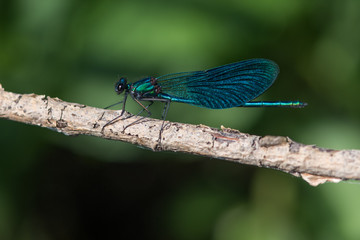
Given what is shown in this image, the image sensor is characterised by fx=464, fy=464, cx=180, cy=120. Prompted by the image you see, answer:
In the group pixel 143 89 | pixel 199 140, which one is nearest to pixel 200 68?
pixel 143 89

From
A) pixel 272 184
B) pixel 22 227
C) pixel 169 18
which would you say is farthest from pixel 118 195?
pixel 169 18

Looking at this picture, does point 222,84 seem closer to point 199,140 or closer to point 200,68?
point 200,68

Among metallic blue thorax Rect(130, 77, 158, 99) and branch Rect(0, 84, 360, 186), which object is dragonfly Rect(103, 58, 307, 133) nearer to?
metallic blue thorax Rect(130, 77, 158, 99)

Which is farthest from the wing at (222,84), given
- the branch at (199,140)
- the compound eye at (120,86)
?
the branch at (199,140)

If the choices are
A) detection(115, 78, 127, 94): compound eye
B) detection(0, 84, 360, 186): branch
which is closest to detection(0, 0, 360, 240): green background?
detection(115, 78, 127, 94): compound eye

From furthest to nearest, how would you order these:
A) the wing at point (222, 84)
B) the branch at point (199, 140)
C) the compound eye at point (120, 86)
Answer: the compound eye at point (120, 86)
the wing at point (222, 84)
the branch at point (199, 140)

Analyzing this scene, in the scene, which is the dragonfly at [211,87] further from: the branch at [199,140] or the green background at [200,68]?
→ the branch at [199,140]
